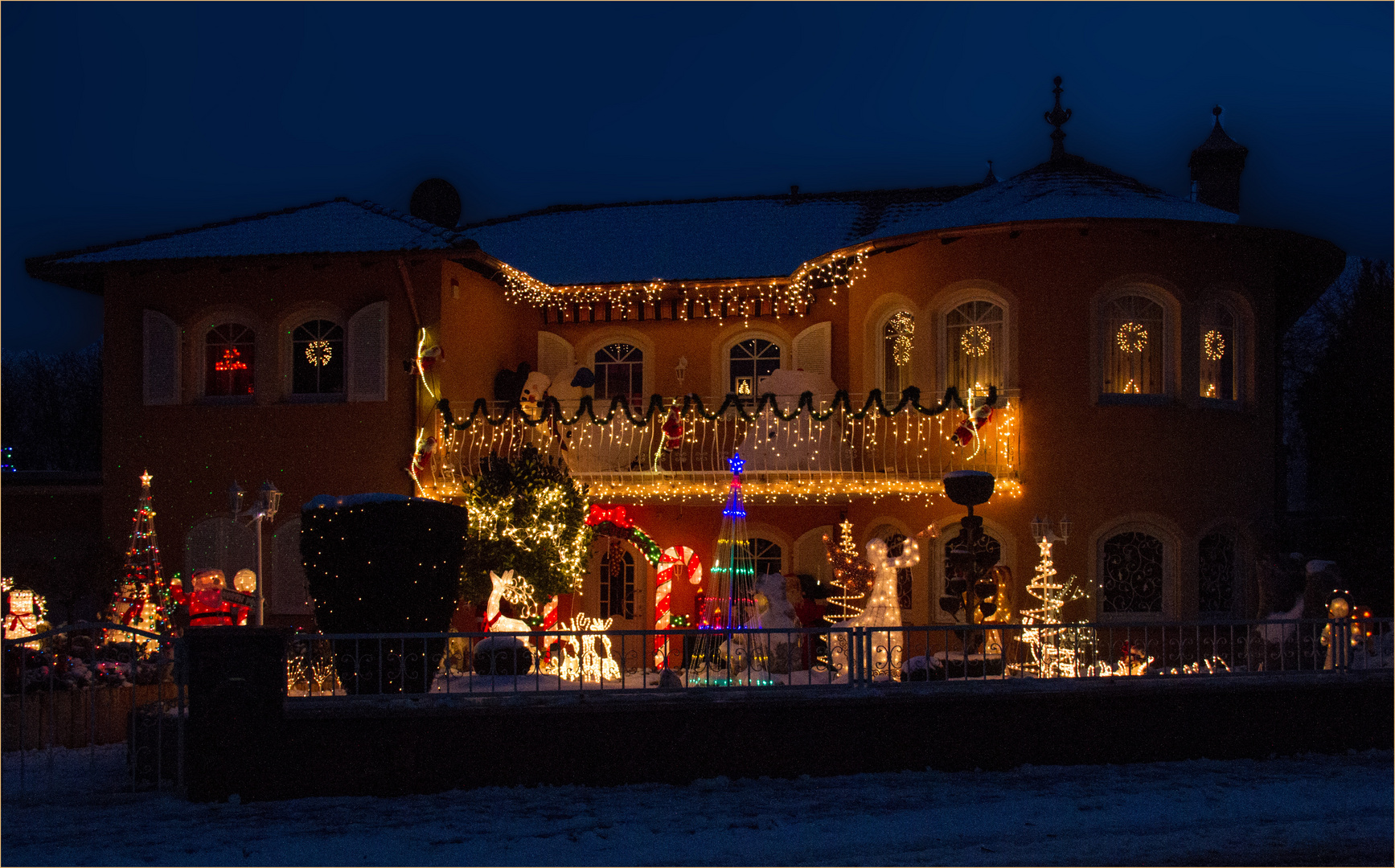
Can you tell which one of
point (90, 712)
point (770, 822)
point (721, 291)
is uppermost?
point (721, 291)

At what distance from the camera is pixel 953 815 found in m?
10.5

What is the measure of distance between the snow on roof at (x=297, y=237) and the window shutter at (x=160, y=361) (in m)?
0.97

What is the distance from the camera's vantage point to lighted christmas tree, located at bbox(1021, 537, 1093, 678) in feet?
47.5

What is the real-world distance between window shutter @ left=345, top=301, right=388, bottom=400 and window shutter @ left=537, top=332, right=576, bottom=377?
296 cm

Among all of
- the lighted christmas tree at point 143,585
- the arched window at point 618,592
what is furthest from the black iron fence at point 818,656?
the lighted christmas tree at point 143,585

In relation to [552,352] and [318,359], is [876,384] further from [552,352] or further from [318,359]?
[318,359]

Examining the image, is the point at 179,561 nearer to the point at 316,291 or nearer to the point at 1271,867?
the point at 316,291

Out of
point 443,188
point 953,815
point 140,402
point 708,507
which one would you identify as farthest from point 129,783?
point 443,188

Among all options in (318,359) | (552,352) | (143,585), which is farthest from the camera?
(552,352)

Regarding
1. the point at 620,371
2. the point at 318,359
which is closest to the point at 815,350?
the point at 620,371

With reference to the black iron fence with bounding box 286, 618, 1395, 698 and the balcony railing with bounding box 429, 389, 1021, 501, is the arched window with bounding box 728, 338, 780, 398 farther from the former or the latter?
the black iron fence with bounding box 286, 618, 1395, 698

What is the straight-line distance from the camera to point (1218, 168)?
21828 millimetres

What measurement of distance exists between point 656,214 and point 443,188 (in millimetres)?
3588

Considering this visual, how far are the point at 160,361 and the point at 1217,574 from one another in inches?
562
